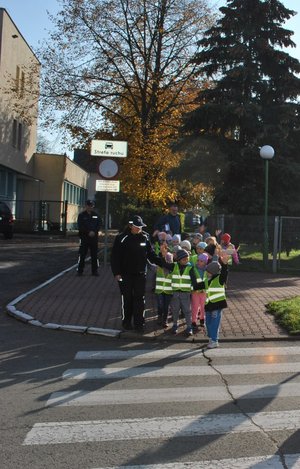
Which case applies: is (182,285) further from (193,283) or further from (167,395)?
(167,395)

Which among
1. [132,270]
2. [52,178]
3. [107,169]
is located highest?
[52,178]

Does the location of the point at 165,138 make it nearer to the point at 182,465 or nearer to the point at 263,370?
the point at 263,370

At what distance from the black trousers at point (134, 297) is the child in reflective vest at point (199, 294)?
0.86 metres

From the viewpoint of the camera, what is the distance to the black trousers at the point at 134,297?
8477mm

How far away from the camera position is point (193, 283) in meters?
8.12

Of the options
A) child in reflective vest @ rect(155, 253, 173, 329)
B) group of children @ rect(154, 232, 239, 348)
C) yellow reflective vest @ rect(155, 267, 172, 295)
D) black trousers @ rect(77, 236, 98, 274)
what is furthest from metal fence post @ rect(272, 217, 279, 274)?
yellow reflective vest @ rect(155, 267, 172, 295)

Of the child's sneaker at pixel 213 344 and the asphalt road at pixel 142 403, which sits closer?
the asphalt road at pixel 142 403

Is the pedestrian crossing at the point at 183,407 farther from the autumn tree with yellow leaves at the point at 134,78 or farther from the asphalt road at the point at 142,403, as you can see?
the autumn tree with yellow leaves at the point at 134,78

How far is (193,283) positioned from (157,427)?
3720 mm

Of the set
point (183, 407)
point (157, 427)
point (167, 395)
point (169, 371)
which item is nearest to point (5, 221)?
point (169, 371)

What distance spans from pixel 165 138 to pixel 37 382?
19816 mm

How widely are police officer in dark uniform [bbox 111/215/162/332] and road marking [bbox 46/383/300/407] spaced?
2849 mm

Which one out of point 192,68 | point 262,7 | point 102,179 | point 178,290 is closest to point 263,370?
point 178,290

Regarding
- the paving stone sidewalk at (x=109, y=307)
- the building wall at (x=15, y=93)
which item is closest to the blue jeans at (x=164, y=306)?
the paving stone sidewalk at (x=109, y=307)
